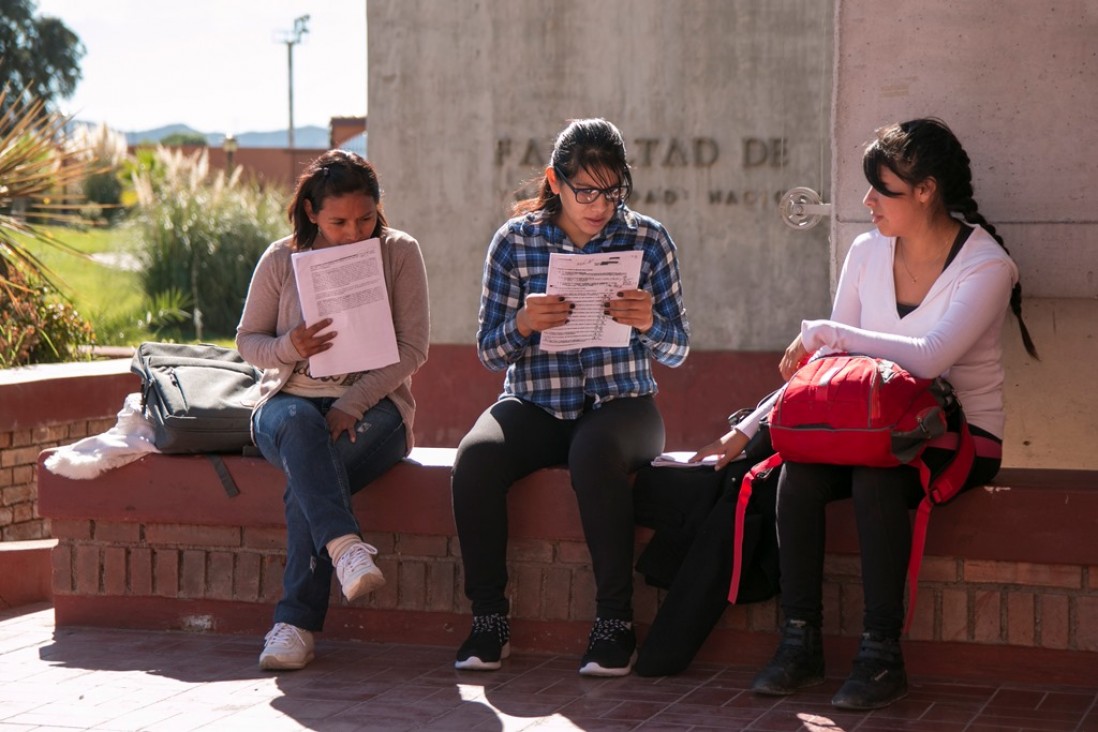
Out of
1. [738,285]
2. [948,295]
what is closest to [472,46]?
[738,285]

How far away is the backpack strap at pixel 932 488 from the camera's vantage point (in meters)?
4.77

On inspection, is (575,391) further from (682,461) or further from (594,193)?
(594,193)

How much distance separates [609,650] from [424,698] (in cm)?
63

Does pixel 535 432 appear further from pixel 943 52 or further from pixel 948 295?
pixel 943 52

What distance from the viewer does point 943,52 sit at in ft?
19.5

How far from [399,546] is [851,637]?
165 cm

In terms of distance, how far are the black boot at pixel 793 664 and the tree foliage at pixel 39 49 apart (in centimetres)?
6333

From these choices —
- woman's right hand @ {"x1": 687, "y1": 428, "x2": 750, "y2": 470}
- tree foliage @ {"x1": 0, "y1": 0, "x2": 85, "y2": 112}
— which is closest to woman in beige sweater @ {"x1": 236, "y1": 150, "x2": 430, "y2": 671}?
woman's right hand @ {"x1": 687, "y1": 428, "x2": 750, "y2": 470}

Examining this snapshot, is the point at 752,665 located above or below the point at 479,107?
below

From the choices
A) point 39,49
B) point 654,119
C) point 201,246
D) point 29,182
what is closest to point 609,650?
point 654,119

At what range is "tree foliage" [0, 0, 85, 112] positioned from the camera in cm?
6450

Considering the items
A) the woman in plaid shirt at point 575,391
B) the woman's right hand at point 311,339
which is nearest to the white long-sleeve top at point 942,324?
the woman in plaid shirt at point 575,391

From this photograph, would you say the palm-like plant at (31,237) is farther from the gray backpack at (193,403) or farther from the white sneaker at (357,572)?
the white sneaker at (357,572)

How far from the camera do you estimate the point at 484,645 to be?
521 cm
